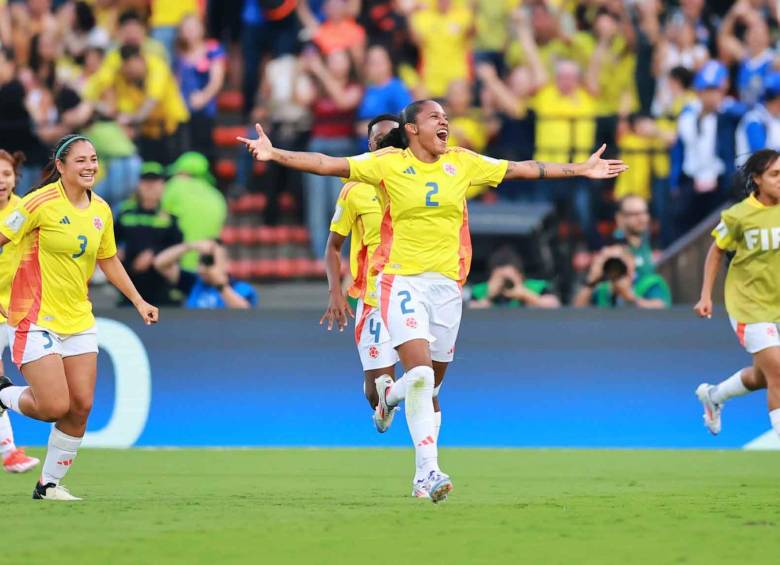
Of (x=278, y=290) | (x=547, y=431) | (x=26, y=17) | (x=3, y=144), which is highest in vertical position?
(x=26, y=17)

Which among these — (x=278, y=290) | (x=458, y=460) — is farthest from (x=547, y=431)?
(x=278, y=290)

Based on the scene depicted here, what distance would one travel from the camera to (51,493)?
32.3ft

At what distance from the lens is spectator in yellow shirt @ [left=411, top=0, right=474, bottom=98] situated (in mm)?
18359

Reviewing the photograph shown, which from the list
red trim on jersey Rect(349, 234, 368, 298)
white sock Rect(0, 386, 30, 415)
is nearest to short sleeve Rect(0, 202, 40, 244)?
white sock Rect(0, 386, 30, 415)

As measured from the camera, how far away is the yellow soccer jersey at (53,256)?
9.82m

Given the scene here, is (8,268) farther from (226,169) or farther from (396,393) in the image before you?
(226,169)

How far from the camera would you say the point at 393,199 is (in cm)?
988

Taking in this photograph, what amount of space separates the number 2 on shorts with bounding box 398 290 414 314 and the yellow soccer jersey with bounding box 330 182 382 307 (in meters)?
1.73

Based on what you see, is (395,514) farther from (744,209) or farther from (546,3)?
(546,3)

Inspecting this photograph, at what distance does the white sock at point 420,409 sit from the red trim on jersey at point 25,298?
7.96ft

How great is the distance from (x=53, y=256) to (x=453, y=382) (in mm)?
6382

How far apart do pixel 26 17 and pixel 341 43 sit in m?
3.98

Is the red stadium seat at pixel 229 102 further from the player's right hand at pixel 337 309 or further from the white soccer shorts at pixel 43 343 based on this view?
the white soccer shorts at pixel 43 343

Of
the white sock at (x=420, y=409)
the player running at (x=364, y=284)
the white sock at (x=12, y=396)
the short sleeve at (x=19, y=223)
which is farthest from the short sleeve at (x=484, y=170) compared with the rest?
the white sock at (x=12, y=396)
